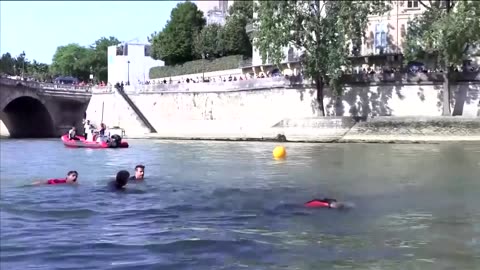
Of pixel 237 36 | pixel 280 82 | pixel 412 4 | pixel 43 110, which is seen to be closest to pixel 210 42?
pixel 237 36

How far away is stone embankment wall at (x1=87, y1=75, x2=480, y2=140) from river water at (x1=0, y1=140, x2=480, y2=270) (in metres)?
24.5

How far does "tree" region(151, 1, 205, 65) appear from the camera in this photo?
90938mm

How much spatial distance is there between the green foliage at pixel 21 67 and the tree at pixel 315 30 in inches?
2535

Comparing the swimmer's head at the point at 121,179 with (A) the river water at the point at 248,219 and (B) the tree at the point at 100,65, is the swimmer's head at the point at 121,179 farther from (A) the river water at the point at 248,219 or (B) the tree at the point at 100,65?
(B) the tree at the point at 100,65

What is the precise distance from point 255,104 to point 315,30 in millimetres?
11074

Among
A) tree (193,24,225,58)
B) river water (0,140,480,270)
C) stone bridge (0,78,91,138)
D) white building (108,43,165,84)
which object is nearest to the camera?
river water (0,140,480,270)

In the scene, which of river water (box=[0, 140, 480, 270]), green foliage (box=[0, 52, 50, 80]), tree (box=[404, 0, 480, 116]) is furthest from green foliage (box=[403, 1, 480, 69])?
green foliage (box=[0, 52, 50, 80])

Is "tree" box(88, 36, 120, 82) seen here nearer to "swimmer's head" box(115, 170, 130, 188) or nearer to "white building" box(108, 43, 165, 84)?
Answer: "white building" box(108, 43, 165, 84)

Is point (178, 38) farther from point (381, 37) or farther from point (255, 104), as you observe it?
point (381, 37)

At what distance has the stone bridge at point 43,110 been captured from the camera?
257 feet

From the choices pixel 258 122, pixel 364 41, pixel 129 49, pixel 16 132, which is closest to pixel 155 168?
pixel 258 122

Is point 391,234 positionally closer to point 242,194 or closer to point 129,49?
point 242,194

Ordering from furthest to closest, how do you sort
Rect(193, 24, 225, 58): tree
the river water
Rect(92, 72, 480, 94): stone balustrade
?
Rect(193, 24, 225, 58): tree < Rect(92, 72, 480, 94): stone balustrade < the river water

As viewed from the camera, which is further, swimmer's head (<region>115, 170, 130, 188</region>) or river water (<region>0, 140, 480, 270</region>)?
swimmer's head (<region>115, 170, 130, 188</region>)
